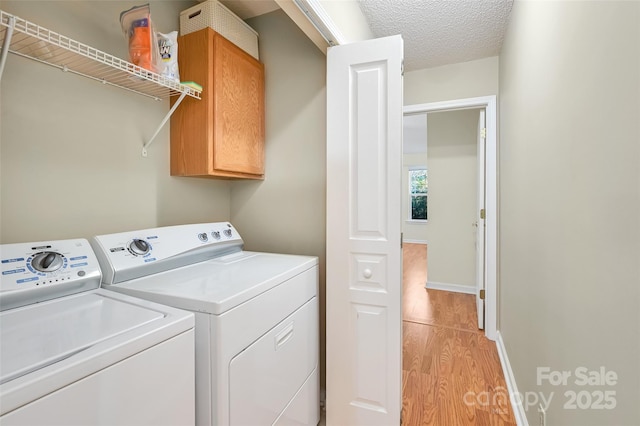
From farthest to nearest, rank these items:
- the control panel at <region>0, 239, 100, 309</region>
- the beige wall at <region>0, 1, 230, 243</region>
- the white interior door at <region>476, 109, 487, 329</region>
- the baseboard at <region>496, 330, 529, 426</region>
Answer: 1. the white interior door at <region>476, 109, 487, 329</region>
2. the baseboard at <region>496, 330, 529, 426</region>
3. the beige wall at <region>0, 1, 230, 243</region>
4. the control panel at <region>0, 239, 100, 309</region>

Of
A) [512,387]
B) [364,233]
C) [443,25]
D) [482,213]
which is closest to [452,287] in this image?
[482,213]

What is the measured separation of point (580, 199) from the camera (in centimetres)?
89

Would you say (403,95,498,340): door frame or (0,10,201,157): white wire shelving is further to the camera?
(403,95,498,340): door frame

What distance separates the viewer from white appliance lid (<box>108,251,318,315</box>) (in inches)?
36.6

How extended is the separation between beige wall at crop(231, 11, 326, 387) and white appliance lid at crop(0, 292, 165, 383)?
3.45 ft

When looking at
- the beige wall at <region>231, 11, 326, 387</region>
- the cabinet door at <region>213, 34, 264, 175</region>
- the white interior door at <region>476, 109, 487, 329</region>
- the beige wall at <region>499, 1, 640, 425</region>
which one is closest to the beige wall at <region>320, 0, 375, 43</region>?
the beige wall at <region>231, 11, 326, 387</region>

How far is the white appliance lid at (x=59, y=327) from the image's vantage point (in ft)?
1.90

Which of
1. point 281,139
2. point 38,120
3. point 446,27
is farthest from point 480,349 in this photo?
point 38,120

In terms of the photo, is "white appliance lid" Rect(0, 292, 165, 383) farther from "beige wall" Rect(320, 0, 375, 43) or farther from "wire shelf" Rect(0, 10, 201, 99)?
"beige wall" Rect(320, 0, 375, 43)

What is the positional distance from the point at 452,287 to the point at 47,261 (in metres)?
4.10

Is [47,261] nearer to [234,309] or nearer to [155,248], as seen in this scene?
[155,248]

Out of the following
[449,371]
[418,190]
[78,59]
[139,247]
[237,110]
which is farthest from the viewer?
[418,190]

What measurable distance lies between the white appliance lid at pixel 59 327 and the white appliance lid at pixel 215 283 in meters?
0.10

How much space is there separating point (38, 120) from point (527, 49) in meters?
2.21
